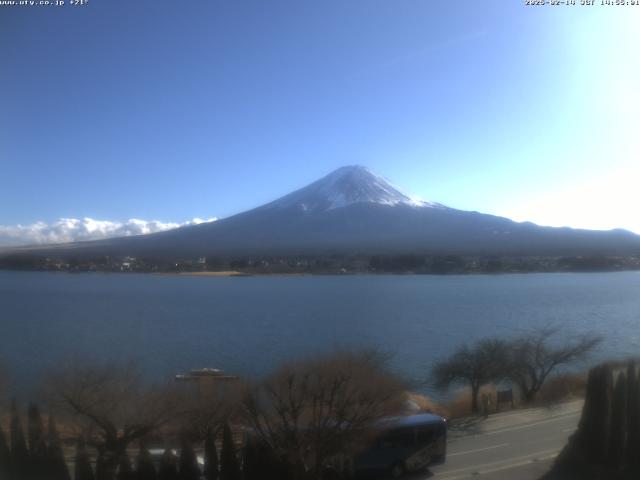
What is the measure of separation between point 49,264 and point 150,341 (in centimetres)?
1166

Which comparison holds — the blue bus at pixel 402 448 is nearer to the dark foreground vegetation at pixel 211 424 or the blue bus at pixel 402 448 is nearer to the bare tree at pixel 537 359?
the dark foreground vegetation at pixel 211 424

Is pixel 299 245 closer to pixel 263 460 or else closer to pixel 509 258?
pixel 509 258

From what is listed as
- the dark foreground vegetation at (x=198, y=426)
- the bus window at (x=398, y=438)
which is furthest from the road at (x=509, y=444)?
the dark foreground vegetation at (x=198, y=426)

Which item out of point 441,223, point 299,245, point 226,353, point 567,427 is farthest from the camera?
point 441,223

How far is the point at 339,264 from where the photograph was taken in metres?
25.5

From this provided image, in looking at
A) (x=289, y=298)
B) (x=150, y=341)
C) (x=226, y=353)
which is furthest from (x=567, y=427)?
(x=289, y=298)

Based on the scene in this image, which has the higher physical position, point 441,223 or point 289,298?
point 441,223

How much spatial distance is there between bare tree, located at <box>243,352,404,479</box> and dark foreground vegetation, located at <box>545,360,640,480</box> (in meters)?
1.24

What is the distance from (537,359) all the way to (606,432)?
2.98 metres

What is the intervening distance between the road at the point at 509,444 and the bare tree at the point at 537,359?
1.00m

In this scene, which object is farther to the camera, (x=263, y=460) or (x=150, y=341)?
(x=150, y=341)

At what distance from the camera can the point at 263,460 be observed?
3295 mm

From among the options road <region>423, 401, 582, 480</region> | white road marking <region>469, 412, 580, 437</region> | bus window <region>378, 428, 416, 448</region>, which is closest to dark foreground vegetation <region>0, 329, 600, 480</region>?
bus window <region>378, 428, 416, 448</region>

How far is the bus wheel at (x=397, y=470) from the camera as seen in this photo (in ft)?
12.4
